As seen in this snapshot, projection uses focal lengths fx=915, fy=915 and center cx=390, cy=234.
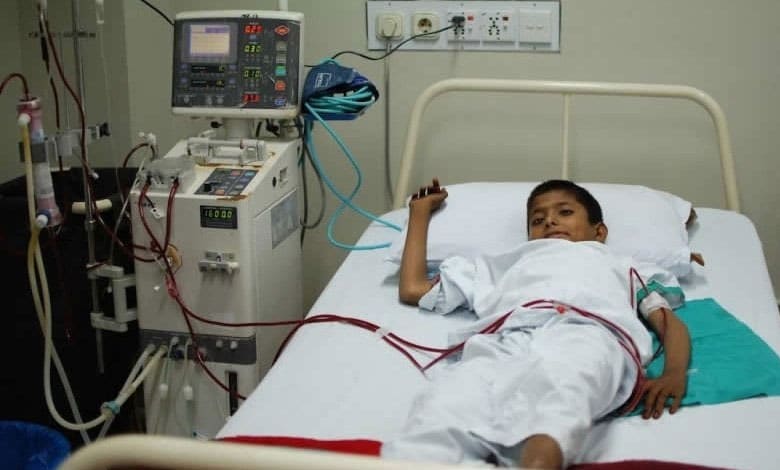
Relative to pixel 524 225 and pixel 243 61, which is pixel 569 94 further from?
pixel 243 61

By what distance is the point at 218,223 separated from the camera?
2012mm

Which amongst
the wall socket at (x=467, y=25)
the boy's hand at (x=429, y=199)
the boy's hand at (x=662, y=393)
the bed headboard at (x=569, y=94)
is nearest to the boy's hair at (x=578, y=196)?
the boy's hand at (x=429, y=199)

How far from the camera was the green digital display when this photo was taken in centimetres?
200

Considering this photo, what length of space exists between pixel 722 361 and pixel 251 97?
121 centimetres

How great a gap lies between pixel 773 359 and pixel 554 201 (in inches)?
23.3

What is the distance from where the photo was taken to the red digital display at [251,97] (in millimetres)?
2186

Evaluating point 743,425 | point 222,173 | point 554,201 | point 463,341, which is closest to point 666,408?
point 743,425

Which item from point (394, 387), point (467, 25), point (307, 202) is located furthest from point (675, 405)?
point (307, 202)

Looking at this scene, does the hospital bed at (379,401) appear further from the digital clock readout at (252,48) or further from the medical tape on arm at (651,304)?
the digital clock readout at (252,48)

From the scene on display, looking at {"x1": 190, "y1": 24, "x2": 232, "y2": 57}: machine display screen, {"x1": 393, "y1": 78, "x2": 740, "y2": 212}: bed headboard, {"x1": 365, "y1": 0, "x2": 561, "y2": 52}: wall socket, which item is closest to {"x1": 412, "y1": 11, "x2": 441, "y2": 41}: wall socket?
{"x1": 365, "y1": 0, "x2": 561, "y2": 52}: wall socket

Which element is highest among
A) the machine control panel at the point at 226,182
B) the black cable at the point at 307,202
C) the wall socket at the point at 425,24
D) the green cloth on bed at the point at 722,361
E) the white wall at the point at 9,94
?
the wall socket at the point at 425,24

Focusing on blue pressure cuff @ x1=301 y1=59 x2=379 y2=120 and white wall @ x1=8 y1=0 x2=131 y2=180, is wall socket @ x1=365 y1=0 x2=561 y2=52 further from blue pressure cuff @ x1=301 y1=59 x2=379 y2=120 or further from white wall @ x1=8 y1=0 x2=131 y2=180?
white wall @ x1=8 y1=0 x2=131 y2=180

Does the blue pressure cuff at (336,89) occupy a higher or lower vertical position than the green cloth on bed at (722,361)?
higher

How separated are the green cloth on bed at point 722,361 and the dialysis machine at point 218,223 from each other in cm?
91
